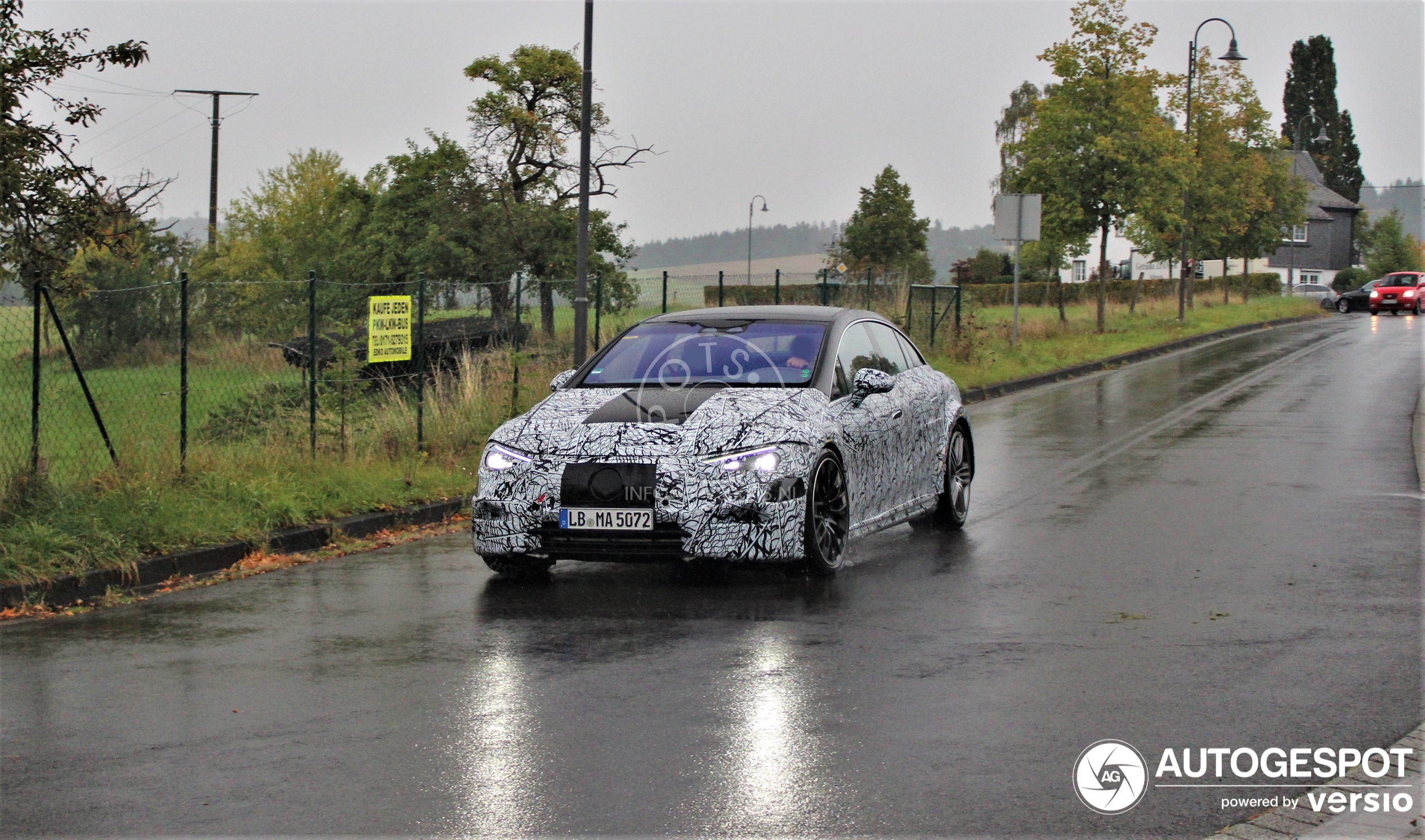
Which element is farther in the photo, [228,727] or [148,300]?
[148,300]

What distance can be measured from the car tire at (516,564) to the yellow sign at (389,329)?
14.9 feet

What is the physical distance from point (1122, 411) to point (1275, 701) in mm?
14904

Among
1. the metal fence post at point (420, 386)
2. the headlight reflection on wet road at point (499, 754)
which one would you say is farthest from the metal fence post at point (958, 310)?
the headlight reflection on wet road at point (499, 754)

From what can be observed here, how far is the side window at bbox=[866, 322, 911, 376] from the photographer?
10.5 meters

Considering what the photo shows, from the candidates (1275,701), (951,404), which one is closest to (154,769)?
(1275,701)

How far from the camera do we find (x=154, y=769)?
522 centimetres

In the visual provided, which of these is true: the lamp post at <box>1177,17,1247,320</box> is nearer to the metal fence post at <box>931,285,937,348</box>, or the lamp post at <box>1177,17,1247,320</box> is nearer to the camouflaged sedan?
the metal fence post at <box>931,285,937,348</box>

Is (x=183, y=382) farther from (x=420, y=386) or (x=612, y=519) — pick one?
(x=612, y=519)

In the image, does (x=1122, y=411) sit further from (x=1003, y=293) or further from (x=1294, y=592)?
(x=1003, y=293)

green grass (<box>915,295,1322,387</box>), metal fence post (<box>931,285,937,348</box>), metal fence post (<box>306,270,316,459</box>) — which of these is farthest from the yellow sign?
metal fence post (<box>931,285,937,348</box>)

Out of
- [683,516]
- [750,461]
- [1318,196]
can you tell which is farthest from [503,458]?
[1318,196]

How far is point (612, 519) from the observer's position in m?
8.27

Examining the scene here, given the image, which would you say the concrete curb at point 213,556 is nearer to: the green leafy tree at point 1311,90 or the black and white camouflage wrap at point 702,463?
the black and white camouflage wrap at point 702,463

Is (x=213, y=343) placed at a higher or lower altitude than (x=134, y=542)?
higher
